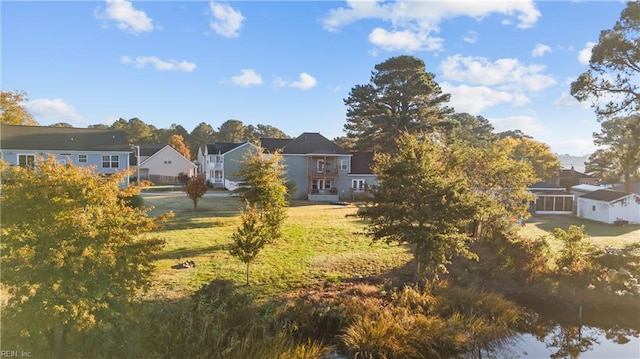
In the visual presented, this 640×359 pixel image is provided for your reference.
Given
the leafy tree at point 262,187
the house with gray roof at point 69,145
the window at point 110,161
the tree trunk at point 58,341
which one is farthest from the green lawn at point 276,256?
the house with gray roof at point 69,145

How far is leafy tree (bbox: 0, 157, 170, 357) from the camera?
21.6 ft

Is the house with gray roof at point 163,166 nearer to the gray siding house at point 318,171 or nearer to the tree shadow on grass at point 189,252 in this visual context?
the gray siding house at point 318,171

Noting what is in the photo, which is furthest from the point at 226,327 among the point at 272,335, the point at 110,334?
the point at 110,334

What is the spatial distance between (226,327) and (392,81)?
4221 centimetres

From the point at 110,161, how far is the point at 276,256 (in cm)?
2562

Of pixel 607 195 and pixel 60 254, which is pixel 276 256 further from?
pixel 607 195

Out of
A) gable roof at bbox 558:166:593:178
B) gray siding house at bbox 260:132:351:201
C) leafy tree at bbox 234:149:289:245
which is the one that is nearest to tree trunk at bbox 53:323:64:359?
leafy tree at bbox 234:149:289:245

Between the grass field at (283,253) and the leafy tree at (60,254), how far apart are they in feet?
12.4

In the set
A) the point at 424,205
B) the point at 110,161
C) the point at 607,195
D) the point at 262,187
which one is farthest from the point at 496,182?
the point at 110,161

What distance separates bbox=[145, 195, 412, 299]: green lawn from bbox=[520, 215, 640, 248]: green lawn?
38.5ft

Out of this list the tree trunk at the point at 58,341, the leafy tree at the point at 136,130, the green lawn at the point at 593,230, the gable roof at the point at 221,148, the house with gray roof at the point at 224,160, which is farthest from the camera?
the leafy tree at the point at 136,130

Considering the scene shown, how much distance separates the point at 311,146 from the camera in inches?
1687

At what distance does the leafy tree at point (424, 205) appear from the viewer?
13.1m

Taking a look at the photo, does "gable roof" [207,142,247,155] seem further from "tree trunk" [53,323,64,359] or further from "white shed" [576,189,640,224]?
"tree trunk" [53,323,64,359]
